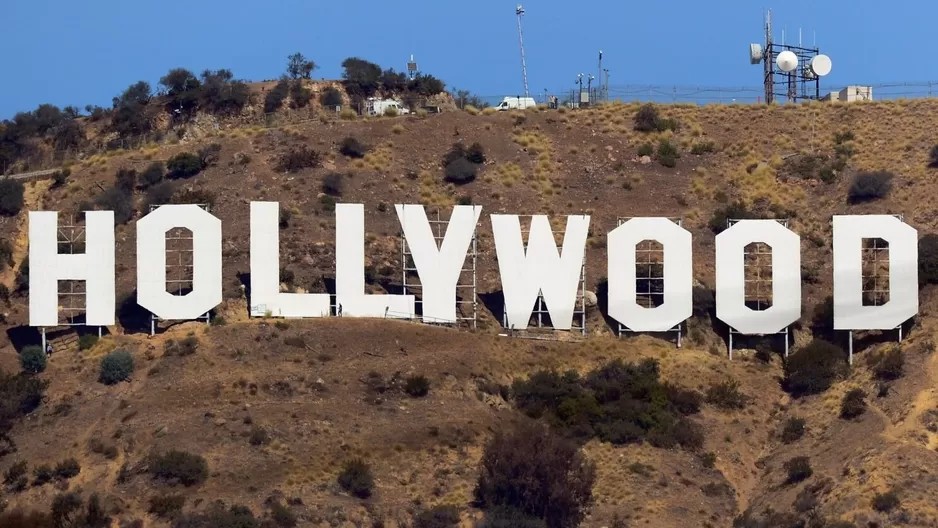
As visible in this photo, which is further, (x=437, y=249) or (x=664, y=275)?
(x=664, y=275)

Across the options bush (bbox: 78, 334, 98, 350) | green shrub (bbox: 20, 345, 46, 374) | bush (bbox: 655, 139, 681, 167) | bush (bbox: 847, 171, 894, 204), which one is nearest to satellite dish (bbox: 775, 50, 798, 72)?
bush (bbox: 655, 139, 681, 167)

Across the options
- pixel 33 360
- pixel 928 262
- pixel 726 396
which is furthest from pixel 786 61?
pixel 33 360

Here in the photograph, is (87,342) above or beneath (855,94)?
beneath

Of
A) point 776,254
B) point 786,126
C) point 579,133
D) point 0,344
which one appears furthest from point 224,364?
point 786,126

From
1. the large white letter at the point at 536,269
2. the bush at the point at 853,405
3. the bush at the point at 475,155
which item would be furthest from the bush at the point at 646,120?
the bush at the point at 853,405

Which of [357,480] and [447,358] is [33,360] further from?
[447,358]

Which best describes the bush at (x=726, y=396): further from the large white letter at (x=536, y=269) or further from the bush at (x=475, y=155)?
the bush at (x=475, y=155)
